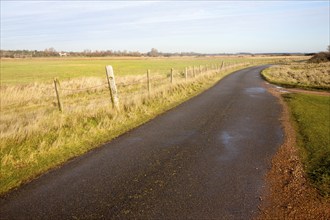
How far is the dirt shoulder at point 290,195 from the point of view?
15.6 ft

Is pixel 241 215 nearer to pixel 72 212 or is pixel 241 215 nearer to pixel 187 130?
pixel 72 212

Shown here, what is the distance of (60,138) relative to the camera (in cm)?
858

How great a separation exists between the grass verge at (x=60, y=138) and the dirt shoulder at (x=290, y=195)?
4853 mm

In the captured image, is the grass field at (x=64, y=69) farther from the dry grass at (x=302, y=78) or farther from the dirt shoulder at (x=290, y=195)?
the dirt shoulder at (x=290, y=195)

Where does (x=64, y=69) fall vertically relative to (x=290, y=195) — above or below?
above

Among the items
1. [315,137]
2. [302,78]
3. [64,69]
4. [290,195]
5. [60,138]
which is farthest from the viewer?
[64,69]

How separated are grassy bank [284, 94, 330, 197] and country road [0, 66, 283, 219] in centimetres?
83

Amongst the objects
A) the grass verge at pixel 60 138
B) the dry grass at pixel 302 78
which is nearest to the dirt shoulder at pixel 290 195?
the grass verge at pixel 60 138

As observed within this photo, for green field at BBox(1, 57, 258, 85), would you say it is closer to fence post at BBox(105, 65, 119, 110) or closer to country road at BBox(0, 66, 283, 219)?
fence post at BBox(105, 65, 119, 110)

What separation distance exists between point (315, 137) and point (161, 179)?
5.65 meters

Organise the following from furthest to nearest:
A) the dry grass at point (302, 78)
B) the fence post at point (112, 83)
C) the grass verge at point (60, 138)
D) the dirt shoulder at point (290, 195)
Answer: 1. the dry grass at point (302, 78)
2. the fence post at point (112, 83)
3. the grass verge at point (60, 138)
4. the dirt shoulder at point (290, 195)

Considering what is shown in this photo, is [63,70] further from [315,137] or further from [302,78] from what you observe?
[315,137]

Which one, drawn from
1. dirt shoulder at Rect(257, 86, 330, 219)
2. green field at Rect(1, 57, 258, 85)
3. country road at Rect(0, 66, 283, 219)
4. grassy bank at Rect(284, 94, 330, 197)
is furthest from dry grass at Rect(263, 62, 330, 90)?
dirt shoulder at Rect(257, 86, 330, 219)

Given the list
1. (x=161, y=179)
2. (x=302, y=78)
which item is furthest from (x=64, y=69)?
(x=161, y=179)
